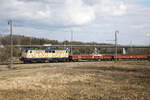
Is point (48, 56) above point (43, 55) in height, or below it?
below

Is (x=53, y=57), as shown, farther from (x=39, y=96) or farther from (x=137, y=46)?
(x=137, y=46)

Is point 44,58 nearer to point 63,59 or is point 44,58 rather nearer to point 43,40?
point 63,59

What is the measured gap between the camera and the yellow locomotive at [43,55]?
41.6 m

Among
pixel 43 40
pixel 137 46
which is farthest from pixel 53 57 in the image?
pixel 43 40

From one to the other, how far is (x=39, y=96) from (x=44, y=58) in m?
32.6

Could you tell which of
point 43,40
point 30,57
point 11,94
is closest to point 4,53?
point 30,57

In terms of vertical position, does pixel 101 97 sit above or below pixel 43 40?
below

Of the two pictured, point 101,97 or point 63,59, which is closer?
point 101,97

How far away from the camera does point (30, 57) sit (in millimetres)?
41625

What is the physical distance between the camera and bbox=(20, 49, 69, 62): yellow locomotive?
41594 mm

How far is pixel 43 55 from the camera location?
4322cm

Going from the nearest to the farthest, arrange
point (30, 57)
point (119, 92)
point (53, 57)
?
1. point (119, 92)
2. point (30, 57)
3. point (53, 57)

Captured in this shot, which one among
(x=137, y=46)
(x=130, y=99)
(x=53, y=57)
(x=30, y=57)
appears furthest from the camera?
(x=137, y=46)

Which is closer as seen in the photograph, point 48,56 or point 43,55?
point 43,55
